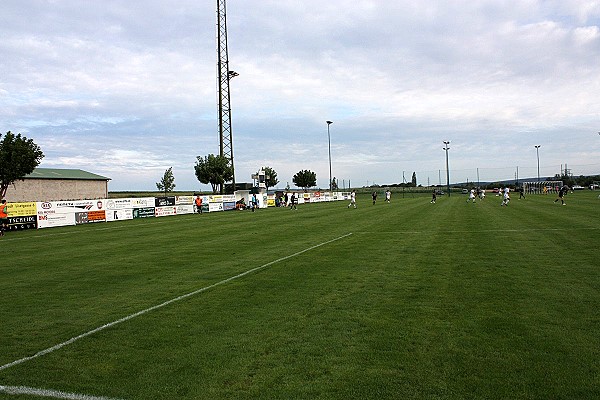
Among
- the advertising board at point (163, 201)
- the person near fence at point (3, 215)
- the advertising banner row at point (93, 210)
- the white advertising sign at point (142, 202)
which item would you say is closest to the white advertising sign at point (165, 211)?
the advertising banner row at point (93, 210)

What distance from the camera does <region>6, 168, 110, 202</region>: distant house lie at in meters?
61.9

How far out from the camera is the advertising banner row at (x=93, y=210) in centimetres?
2823

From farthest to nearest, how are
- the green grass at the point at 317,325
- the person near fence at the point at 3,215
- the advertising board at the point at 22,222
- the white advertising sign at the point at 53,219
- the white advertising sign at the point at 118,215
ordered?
1. the white advertising sign at the point at 118,215
2. the white advertising sign at the point at 53,219
3. the advertising board at the point at 22,222
4. the person near fence at the point at 3,215
5. the green grass at the point at 317,325

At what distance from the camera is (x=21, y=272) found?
12.4 metres

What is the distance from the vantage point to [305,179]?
11719 cm

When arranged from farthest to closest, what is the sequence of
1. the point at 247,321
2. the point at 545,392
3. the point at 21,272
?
1. the point at 21,272
2. the point at 247,321
3. the point at 545,392

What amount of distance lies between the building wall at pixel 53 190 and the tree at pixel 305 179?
5157 centimetres

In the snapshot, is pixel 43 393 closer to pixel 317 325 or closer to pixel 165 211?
pixel 317 325

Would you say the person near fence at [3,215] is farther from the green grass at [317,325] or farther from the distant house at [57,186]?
the distant house at [57,186]

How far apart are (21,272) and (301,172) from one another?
10659cm

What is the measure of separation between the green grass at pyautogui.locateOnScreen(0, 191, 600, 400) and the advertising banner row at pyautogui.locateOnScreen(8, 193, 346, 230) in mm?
16678

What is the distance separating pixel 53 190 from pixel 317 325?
69.2m

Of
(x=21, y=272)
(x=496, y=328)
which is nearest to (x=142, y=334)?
(x=496, y=328)

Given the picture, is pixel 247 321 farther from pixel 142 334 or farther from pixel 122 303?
pixel 122 303
